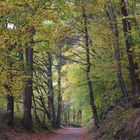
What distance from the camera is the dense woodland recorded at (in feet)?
40.1

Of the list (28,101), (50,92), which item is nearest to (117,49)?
(28,101)

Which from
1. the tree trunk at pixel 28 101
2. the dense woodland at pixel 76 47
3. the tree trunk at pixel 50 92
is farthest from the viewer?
the tree trunk at pixel 50 92

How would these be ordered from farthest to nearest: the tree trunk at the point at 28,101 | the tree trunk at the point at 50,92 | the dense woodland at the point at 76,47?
the tree trunk at the point at 50,92 → the tree trunk at the point at 28,101 → the dense woodland at the point at 76,47

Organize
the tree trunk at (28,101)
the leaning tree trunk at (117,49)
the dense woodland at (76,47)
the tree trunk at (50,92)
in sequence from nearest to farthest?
the dense woodland at (76,47)
the leaning tree trunk at (117,49)
the tree trunk at (28,101)
the tree trunk at (50,92)

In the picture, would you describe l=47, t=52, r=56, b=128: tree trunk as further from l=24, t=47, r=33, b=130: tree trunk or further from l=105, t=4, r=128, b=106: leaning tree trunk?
l=105, t=4, r=128, b=106: leaning tree trunk

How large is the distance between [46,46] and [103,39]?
7.21m

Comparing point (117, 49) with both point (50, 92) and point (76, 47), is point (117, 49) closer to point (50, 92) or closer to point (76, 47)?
point (76, 47)

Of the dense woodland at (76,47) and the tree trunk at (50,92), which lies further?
the tree trunk at (50,92)

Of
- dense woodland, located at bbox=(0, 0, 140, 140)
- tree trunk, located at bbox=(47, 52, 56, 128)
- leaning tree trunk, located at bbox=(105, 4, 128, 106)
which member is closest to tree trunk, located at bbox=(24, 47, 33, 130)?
dense woodland, located at bbox=(0, 0, 140, 140)

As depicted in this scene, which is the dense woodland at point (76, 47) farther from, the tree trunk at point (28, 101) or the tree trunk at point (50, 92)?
the tree trunk at point (50, 92)

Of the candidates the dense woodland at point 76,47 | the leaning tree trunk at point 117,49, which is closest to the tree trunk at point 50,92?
the dense woodland at point 76,47

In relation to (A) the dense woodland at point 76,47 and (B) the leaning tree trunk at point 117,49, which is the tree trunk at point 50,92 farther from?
(B) the leaning tree trunk at point 117,49

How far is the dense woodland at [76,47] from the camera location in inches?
481

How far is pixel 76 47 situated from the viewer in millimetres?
30172
